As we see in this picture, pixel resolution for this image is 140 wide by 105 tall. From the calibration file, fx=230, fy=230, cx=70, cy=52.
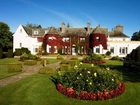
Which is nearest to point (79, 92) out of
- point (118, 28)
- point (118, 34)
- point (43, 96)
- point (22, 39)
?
point (43, 96)

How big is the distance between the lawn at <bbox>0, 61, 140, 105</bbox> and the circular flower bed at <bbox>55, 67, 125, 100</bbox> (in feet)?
1.36

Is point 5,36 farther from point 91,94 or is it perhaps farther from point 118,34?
point 91,94

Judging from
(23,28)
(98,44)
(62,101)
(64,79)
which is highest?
(23,28)

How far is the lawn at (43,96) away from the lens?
15109 millimetres

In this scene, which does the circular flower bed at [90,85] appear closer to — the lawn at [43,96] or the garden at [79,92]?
the garden at [79,92]

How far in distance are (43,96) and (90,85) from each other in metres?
3.47

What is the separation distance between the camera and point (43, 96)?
16500mm

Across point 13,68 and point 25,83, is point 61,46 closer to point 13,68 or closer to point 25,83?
point 13,68

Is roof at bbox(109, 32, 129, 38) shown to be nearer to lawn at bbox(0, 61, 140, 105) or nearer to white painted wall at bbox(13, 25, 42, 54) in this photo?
white painted wall at bbox(13, 25, 42, 54)

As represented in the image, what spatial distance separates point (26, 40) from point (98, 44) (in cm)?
2165

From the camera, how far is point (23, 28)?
226ft

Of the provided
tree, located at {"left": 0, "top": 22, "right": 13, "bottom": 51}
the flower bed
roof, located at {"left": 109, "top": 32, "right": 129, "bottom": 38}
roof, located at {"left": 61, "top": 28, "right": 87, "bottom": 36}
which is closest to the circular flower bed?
the flower bed

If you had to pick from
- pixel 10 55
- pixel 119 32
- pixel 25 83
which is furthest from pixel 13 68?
pixel 119 32

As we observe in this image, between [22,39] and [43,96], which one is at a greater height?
[22,39]
